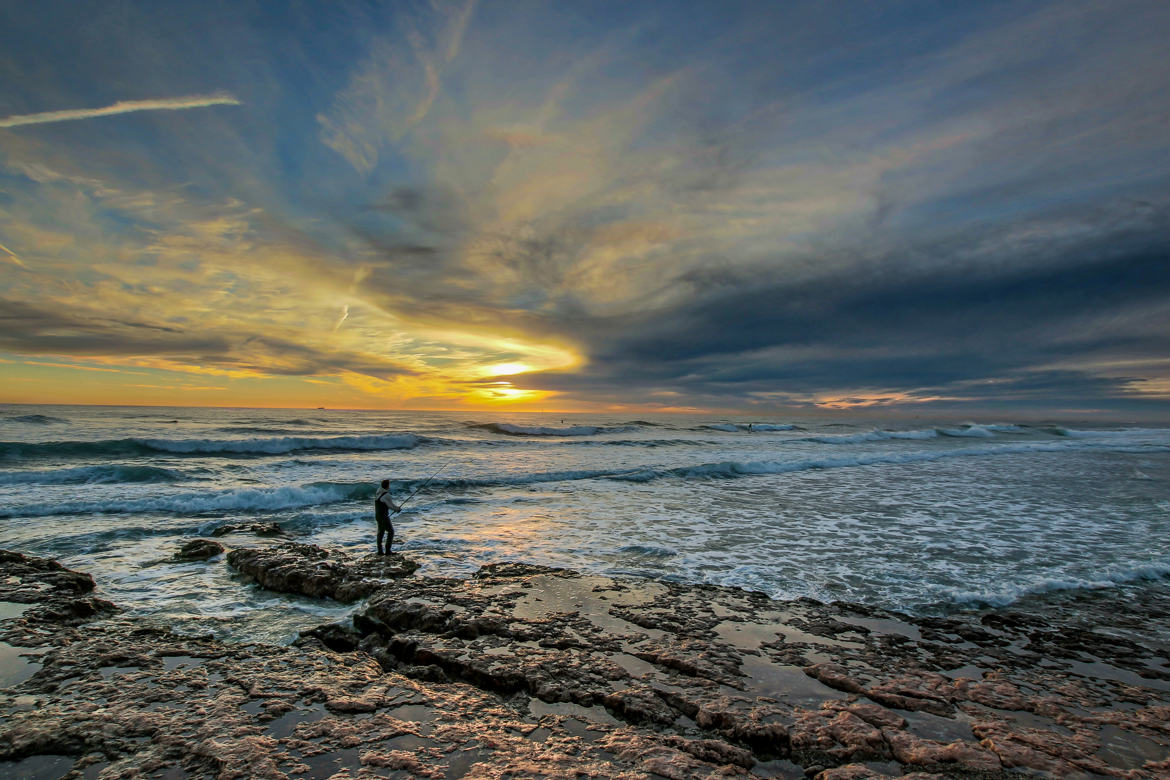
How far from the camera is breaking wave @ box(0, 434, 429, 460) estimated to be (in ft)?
85.4

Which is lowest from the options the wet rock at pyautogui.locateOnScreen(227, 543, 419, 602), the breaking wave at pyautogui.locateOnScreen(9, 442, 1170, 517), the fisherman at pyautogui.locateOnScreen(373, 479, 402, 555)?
the wet rock at pyautogui.locateOnScreen(227, 543, 419, 602)

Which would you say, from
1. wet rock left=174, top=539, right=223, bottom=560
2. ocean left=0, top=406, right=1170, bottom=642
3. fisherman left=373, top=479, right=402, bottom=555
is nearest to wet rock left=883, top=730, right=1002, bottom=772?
ocean left=0, top=406, right=1170, bottom=642

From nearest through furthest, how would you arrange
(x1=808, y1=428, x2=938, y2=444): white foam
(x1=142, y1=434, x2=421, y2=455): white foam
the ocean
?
the ocean, (x1=142, y1=434, x2=421, y2=455): white foam, (x1=808, y1=428, x2=938, y2=444): white foam

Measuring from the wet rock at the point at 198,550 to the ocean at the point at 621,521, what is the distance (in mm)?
267

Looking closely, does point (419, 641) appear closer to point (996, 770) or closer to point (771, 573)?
point (996, 770)

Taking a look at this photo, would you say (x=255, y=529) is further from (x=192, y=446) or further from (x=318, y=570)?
(x=192, y=446)

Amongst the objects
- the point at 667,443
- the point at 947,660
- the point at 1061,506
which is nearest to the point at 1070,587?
the point at 947,660

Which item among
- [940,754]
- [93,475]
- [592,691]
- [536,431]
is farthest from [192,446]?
[940,754]

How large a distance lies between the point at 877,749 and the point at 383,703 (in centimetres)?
449

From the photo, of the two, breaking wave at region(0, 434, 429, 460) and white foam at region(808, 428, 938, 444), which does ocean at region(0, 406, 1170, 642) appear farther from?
white foam at region(808, 428, 938, 444)

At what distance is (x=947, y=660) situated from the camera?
19.7ft

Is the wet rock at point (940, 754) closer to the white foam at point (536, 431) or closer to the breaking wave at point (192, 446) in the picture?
the breaking wave at point (192, 446)

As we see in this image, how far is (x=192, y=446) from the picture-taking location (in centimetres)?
3105

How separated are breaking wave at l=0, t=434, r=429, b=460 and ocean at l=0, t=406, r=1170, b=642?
205 mm
